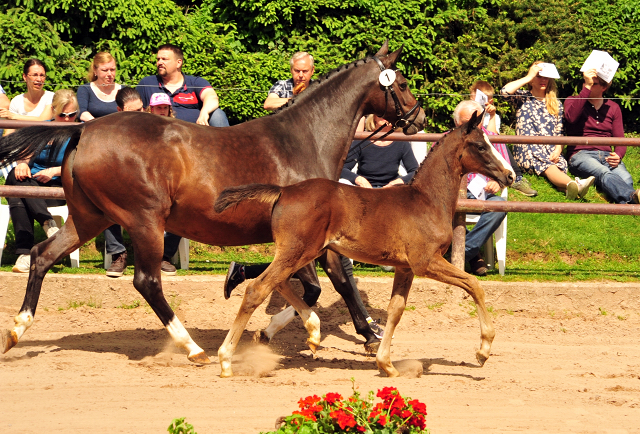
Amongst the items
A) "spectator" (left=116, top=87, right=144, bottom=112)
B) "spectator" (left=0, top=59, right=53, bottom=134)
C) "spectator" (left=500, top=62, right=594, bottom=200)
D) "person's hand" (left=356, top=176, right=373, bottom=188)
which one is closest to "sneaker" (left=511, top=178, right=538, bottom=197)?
"spectator" (left=500, top=62, right=594, bottom=200)

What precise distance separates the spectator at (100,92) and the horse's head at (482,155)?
3.81m

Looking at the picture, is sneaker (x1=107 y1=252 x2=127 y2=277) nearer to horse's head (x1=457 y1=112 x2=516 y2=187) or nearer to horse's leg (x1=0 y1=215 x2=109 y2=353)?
horse's leg (x1=0 y1=215 x2=109 y2=353)

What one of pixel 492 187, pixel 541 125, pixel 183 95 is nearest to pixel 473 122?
pixel 492 187

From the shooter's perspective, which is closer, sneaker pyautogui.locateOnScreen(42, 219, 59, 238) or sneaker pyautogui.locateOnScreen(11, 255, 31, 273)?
sneaker pyautogui.locateOnScreen(11, 255, 31, 273)

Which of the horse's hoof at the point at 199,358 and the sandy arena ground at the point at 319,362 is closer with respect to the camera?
the sandy arena ground at the point at 319,362

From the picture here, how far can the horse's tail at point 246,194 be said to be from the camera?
209 inches

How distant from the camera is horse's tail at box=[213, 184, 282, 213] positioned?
5312mm

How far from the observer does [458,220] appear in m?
7.79

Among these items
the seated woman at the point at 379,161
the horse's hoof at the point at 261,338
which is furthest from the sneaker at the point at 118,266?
the seated woman at the point at 379,161

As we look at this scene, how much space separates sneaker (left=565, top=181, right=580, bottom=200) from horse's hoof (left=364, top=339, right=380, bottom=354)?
12.4ft

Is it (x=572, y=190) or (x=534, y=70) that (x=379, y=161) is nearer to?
(x=572, y=190)

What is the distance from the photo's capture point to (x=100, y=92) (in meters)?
8.03

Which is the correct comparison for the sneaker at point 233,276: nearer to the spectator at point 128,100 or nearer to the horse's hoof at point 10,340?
the horse's hoof at point 10,340

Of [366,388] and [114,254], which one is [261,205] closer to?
[366,388]
